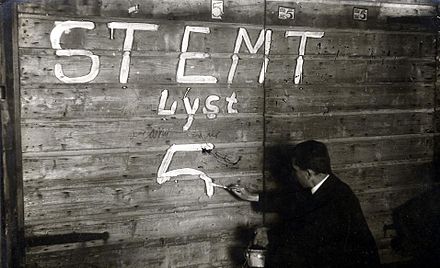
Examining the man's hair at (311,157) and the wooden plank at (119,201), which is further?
the man's hair at (311,157)

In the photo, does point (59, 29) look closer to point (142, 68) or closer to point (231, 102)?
point (142, 68)

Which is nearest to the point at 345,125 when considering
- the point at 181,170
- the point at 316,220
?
the point at 316,220

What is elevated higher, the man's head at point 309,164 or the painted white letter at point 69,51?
the painted white letter at point 69,51

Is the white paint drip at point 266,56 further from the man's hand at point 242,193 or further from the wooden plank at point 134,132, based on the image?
the man's hand at point 242,193

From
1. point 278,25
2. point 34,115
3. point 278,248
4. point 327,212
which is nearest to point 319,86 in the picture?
point 278,25

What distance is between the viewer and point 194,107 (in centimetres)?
427

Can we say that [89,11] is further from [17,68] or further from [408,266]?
[408,266]

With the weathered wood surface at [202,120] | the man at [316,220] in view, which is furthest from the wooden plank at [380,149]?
the man at [316,220]

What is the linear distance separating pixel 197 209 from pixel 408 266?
255 cm

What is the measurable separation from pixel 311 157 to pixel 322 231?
0.76m

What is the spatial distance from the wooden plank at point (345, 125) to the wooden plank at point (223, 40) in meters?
0.64

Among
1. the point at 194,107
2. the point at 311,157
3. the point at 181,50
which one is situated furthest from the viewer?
the point at 311,157

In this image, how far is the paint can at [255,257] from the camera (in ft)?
14.4

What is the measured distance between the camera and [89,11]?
12.6 feet
